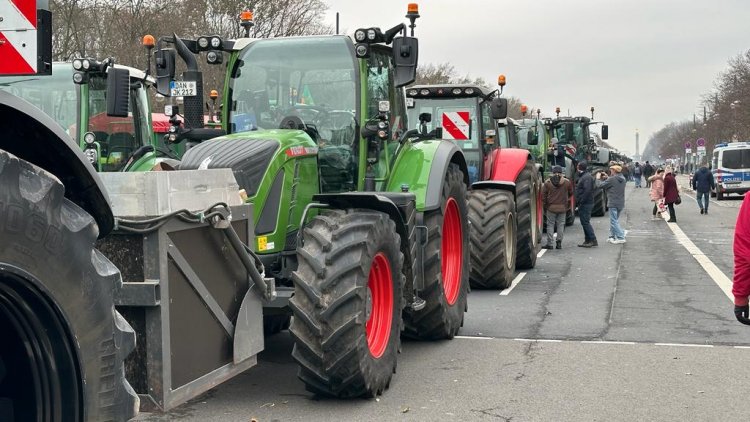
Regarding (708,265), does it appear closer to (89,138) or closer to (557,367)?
(557,367)

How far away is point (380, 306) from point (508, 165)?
8.34 metres

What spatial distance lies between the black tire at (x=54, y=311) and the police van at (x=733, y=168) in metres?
39.0

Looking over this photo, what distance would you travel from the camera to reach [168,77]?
755cm

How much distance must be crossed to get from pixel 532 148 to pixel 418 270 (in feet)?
52.5

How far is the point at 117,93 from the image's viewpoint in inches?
330

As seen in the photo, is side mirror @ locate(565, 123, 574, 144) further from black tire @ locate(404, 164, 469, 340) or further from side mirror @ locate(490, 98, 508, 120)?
black tire @ locate(404, 164, 469, 340)

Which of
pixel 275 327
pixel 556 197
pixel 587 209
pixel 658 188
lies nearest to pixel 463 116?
pixel 556 197

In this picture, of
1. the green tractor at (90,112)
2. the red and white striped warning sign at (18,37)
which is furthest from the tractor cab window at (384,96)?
the red and white striped warning sign at (18,37)

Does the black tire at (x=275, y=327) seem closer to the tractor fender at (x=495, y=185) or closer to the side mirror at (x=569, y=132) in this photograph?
the tractor fender at (x=495, y=185)

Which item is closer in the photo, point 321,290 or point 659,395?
point 321,290

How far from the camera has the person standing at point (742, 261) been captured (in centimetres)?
543

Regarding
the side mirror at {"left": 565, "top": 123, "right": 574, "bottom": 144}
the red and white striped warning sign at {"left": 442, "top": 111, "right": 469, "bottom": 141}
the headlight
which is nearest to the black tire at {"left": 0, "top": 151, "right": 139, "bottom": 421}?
the headlight

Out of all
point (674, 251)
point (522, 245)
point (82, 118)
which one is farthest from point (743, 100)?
point (82, 118)

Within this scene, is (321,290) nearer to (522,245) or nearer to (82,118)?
(82,118)
